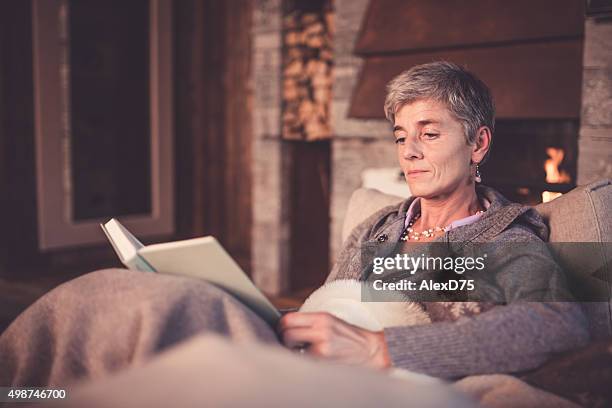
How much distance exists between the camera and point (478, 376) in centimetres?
101

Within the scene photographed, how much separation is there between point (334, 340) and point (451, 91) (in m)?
0.68

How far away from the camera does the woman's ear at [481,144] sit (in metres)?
1.48

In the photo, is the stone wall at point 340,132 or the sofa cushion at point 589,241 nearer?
the sofa cushion at point 589,241

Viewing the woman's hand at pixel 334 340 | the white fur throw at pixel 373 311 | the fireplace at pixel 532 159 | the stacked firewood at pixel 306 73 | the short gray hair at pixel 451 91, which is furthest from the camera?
the stacked firewood at pixel 306 73

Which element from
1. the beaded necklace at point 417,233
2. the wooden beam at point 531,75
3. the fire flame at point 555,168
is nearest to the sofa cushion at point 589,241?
the beaded necklace at point 417,233

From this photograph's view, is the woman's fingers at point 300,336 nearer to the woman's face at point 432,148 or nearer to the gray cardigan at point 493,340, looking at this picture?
the gray cardigan at point 493,340

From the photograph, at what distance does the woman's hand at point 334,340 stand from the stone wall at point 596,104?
5.00ft

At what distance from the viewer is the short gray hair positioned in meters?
1.42

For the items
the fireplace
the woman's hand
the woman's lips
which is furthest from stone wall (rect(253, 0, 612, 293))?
the woman's hand

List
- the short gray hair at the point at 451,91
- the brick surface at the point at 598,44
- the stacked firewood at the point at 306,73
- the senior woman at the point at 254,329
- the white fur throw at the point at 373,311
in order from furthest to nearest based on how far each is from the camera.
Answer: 1. the stacked firewood at the point at 306,73
2. the brick surface at the point at 598,44
3. the short gray hair at the point at 451,91
4. the white fur throw at the point at 373,311
5. the senior woman at the point at 254,329

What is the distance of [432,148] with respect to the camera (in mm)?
1448

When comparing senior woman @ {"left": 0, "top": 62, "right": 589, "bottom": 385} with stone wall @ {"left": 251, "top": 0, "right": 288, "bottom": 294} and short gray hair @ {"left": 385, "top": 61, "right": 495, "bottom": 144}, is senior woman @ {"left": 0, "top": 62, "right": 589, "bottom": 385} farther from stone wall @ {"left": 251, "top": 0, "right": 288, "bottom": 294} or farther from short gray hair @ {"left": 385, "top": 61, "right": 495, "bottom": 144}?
stone wall @ {"left": 251, "top": 0, "right": 288, "bottom": 294}

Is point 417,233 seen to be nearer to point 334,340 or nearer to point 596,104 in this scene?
point 334,340

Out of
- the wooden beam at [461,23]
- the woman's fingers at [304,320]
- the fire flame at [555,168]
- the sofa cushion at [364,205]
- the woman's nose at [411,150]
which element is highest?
the wooden beam at [461,23]
